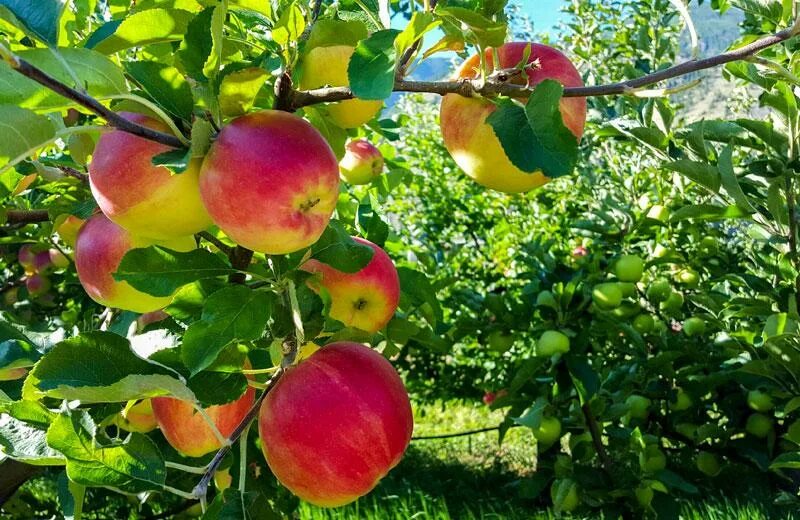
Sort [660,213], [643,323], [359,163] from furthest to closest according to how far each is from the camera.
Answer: [660,213] < [643,323] < [359,163]

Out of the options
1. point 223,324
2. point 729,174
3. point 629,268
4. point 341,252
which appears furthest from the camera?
point 629,268

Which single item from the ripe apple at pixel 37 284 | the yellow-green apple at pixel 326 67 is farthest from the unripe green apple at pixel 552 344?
the ripe apple at pixel 37 284

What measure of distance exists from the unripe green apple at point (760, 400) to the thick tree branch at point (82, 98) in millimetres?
1781

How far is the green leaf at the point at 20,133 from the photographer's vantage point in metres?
0.60

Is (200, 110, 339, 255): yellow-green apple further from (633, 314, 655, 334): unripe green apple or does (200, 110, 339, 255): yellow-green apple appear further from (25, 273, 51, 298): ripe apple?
(25, 273, 51, 298): ripe apple

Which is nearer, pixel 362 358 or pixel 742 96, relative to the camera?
pixel 362 358

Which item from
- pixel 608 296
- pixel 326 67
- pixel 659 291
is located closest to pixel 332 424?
pixel 326 67

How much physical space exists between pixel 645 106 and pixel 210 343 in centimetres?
118

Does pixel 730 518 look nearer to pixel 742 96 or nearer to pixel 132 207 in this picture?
pixel 132 207

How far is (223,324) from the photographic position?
717 mm

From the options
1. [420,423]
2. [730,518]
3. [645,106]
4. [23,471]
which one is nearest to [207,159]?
[23,471]

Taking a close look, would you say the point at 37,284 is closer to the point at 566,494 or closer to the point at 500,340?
the point at 500,340

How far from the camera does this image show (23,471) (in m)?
1.21

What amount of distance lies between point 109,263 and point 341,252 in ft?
0.93
